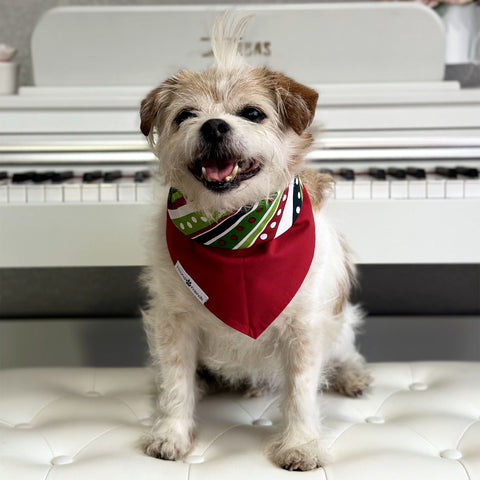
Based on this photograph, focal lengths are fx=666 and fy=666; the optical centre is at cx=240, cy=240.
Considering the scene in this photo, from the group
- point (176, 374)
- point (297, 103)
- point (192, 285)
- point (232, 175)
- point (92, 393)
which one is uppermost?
point (297, 103)

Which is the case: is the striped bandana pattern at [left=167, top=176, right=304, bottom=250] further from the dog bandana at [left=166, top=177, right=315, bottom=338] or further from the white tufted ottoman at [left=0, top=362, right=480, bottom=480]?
the white tufted ottoman at [left=0, top=362, right=480, bottom=480]

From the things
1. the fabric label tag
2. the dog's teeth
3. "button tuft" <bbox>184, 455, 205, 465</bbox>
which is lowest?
"button tuft" <bbox>184, 455, 205, 465</bbox>

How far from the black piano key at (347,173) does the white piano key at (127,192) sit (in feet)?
1.60

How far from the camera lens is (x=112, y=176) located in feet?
5.11

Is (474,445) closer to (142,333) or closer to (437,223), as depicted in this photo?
(437,223)

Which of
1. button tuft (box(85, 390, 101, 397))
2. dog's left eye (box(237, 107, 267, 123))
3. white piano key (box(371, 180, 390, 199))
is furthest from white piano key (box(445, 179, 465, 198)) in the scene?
button tuft (box(85, 390, 101, 397))

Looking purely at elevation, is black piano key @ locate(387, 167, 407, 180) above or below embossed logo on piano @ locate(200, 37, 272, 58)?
below

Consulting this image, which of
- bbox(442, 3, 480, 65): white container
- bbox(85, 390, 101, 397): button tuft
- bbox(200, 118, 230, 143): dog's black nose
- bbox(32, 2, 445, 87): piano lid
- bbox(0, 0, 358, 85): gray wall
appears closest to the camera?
bbox(200, 118, 230, 143): dog's black nose

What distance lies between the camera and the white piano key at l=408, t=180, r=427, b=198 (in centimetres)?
149

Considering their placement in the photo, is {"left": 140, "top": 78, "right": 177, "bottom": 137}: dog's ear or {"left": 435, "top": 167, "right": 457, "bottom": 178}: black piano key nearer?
{"left": 140, "top": 78, "right": 177, "bottom": 137}: dog's ear

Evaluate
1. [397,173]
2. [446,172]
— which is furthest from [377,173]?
[446,172]

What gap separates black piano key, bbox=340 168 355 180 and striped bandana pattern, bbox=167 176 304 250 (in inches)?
13.4

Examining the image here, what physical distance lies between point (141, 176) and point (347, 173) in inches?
19.0

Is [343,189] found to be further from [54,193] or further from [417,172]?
[54,193]
